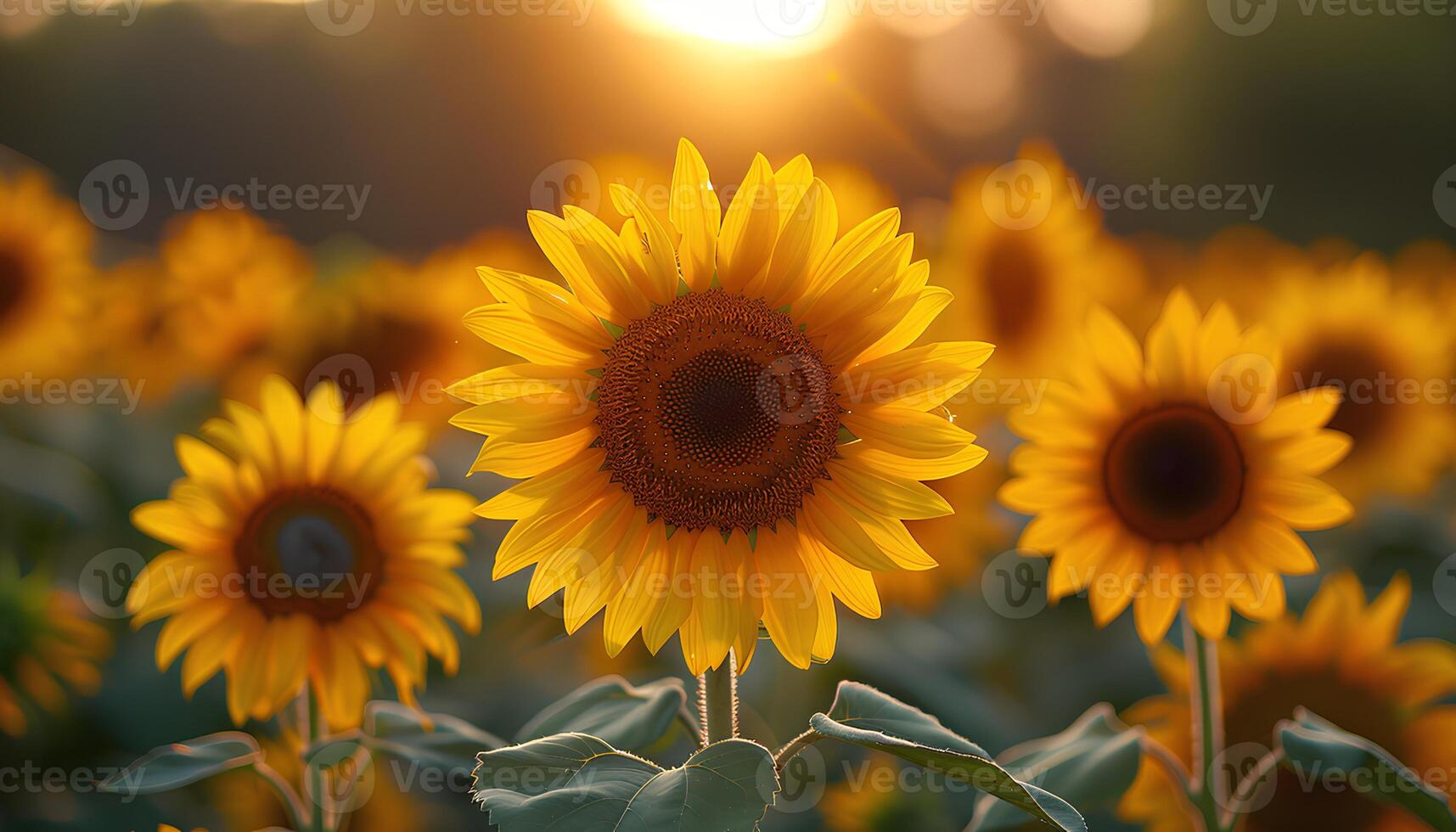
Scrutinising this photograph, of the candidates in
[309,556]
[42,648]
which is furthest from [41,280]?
[309,556]

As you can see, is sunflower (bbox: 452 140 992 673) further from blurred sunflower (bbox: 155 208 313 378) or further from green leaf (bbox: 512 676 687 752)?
blurred sunflower (bbox: 155 208 313 378)

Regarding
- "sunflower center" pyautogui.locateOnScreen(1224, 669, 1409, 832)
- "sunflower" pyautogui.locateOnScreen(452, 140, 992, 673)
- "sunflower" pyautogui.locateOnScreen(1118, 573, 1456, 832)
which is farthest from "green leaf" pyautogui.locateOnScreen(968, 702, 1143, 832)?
"sunflower center" pyautogui.locateOnScreen(1224, 669, 1409, 832)

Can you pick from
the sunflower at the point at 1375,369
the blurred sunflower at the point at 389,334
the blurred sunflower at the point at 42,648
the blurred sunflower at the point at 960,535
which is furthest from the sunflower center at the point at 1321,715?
the blurred sunflower at the point at 42,648

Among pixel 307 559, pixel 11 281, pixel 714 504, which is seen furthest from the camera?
pixel 11 281

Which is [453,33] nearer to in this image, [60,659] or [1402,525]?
[60,659]

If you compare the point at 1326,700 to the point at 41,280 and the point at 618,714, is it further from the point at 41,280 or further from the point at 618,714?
the point at 41,280

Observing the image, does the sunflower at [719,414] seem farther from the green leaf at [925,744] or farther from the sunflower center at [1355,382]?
the sunflower center at [1355,382]
